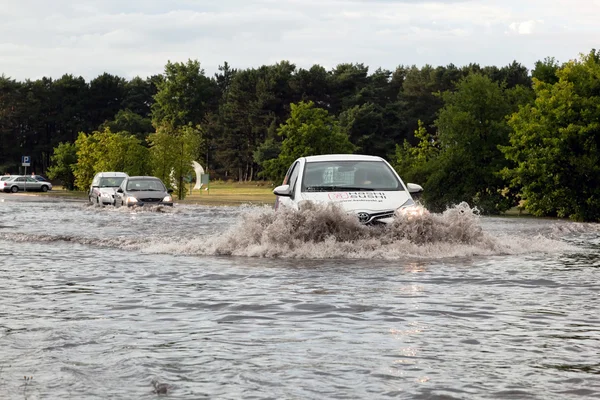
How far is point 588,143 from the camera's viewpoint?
39250 millimetres

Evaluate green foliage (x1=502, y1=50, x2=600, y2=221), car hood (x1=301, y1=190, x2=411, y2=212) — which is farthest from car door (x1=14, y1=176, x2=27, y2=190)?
car hood (x1=301, y1=190, x2=411, y2=212)

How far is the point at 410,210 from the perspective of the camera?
56.8 ft

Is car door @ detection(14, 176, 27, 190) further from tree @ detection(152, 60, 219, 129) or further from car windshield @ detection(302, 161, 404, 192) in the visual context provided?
car windshield @ detection(302, 161, 404, 192)

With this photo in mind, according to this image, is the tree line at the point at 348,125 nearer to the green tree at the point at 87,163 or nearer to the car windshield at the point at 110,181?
the green tree at the point at 87,163

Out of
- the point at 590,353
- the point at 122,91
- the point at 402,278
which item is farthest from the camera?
the point at 122,91

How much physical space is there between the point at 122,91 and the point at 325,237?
Result: 139 m

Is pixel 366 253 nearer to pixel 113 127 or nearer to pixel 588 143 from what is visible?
pixel 588 143

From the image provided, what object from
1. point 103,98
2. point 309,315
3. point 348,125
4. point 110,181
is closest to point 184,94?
point 103,98

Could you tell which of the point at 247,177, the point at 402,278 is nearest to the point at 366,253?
the point at 402,278

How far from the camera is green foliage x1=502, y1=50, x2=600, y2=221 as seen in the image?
1527 inches

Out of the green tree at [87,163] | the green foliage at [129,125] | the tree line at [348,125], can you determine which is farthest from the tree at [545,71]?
the green foliage at [129,125]

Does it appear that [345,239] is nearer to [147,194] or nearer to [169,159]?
[147,194]

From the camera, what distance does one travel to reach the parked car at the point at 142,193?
129 ft

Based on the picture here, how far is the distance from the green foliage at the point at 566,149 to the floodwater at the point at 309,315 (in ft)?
64.6
